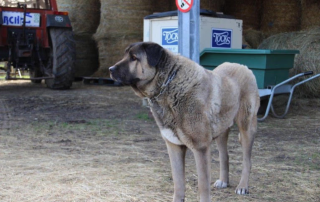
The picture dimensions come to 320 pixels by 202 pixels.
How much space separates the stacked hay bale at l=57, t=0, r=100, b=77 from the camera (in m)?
11.6

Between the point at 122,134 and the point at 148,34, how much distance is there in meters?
2.05

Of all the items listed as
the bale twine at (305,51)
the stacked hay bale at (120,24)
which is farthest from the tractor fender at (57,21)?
the bale twine at (305,51)

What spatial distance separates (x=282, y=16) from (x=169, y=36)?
5.40 metres

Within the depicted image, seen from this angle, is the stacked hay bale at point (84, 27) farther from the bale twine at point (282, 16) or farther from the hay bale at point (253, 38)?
the bale twine at point (282, 16)

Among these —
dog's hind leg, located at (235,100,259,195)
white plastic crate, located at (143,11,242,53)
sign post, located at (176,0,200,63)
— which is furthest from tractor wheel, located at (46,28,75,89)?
dog's hind leg, located at (235,100,259,195)

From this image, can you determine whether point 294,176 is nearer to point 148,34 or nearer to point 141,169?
point 141,169

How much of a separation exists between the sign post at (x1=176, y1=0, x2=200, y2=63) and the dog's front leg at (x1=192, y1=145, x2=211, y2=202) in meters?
3.04

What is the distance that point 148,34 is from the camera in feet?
23.8

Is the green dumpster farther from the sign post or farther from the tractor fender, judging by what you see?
the tractor fender

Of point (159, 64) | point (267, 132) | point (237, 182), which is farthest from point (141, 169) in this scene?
point (267, 132)

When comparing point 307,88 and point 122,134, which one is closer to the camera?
point 122,134

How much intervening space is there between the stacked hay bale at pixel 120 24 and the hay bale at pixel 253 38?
7.84ft

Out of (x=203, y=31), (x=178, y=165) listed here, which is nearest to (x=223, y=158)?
(x=178, y=165)

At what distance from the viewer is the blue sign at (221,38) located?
7023 millimetres
